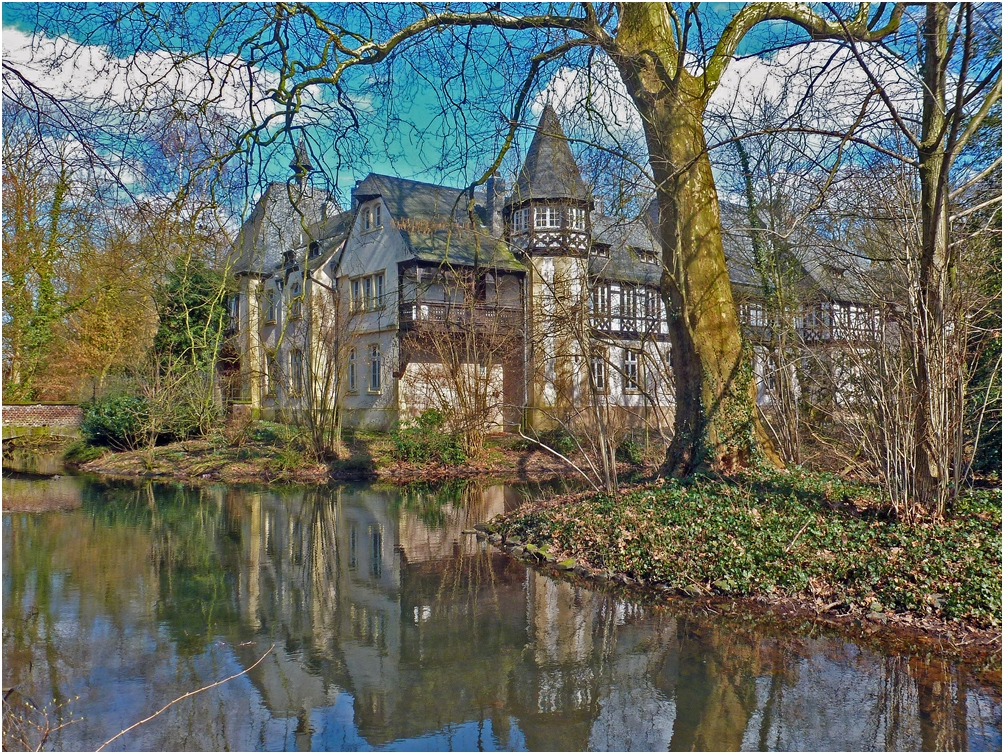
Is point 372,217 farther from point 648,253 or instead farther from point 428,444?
point 648,253

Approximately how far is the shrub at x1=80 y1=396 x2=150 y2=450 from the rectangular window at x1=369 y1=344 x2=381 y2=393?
28.8ft

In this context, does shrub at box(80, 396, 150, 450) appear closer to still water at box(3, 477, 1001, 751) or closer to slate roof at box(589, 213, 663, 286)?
still water at box(3, 477, 1001, 751)

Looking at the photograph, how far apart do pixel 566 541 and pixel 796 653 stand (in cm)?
401

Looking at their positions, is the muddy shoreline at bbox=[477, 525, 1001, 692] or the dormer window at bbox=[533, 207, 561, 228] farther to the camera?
the dormer window at bbox=[533, 207, 561, 228]

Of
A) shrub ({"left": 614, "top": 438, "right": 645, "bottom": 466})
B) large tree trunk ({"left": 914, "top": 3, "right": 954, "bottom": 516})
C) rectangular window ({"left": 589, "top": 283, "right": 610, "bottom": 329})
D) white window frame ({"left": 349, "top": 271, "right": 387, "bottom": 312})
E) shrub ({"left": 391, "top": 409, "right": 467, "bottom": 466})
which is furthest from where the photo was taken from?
white window frame ({"left": 349, "top": 271, "right": 387, "bottom": 312})

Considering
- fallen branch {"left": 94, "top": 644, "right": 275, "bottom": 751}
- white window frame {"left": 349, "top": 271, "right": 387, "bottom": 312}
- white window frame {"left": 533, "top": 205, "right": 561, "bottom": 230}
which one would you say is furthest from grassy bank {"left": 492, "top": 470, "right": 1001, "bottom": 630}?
A: white window frame {"left": 349, "top": 271, "right": 387, "bottom": 312}

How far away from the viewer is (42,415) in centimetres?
2855

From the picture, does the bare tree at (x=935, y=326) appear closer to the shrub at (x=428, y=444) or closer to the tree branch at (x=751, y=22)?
the tree branch at (x=751, y=22)

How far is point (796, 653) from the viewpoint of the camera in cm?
589

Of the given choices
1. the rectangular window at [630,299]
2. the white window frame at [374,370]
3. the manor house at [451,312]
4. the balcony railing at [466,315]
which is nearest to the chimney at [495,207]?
the manor house at [451,312]

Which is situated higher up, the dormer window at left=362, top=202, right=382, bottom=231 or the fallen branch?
the dormer window at left=362, top=202, right=382, bottom=231

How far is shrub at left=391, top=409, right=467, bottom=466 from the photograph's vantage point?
2195 centimetres

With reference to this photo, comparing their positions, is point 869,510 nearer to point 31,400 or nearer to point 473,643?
point 473,643

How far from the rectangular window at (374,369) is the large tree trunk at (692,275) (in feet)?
66.0
